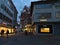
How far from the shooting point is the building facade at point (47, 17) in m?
54.1

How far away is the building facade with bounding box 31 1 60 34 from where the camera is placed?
54.1 m

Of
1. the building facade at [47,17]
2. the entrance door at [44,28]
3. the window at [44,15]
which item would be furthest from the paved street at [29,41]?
the entrance door at [44,28]

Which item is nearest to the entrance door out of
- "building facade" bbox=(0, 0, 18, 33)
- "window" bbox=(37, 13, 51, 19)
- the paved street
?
"window" bbox=(37, 13, 51, 19)

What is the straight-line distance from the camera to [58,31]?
2170 inches

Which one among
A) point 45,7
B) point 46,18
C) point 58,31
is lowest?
point 58,31

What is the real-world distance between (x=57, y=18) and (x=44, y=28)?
17.1 feet

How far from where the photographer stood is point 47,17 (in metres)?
53.9

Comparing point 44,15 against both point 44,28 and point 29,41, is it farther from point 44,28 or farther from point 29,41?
point 29,41

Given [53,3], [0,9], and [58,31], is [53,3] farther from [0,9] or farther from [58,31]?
[0,9]

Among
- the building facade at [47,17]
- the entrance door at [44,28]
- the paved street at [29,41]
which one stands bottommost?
the paved street at [29,41]

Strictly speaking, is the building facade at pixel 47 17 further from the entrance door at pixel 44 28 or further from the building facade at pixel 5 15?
the building facade at pixel 5 15

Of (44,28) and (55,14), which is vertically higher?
(55,14)

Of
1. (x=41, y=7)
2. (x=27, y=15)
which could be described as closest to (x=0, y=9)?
(x=41, y=7)

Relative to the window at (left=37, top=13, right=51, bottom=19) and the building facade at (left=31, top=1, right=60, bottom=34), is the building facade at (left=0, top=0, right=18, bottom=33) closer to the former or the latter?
the building facade at (left=31, top=1, right=60, bottom=34)
